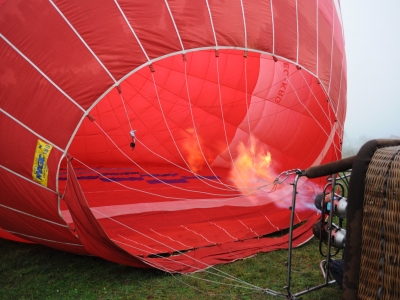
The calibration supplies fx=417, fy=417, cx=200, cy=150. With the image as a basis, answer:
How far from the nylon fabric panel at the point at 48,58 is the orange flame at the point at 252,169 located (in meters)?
2.45

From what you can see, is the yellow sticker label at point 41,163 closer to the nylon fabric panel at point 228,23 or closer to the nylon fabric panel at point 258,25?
the nylon fabric panel at point 228,23

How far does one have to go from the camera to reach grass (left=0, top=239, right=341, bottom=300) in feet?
7.49

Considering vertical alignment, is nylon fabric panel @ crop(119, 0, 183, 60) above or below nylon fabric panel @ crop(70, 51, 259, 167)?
above

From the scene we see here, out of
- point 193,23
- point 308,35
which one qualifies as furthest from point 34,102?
point 308,35

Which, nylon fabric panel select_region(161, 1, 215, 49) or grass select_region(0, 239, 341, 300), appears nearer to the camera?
grass select_region(0, 239, 341, 300)

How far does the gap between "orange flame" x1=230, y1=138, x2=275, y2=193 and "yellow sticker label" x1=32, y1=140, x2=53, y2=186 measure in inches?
97.1

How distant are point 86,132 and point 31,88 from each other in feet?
10.4

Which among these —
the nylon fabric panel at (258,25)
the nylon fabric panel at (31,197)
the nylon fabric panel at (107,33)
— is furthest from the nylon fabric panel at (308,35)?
the nylon fabric panel at (31,197)

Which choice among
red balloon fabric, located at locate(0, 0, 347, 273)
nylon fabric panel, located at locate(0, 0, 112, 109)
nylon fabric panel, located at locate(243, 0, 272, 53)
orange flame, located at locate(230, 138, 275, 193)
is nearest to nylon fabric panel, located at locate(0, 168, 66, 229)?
red balloon fabric, located at locate(0, 0, 347, 273)

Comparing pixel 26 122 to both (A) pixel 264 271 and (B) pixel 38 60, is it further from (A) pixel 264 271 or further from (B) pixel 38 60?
(A) pixel 264 271

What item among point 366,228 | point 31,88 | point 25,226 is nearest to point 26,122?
point 31,88

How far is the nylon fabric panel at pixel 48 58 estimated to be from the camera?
7.30ft

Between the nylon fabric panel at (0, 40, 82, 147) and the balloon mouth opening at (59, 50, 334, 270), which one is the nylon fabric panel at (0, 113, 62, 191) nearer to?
the nylon fabric panel at (0, 40, 82, 147)

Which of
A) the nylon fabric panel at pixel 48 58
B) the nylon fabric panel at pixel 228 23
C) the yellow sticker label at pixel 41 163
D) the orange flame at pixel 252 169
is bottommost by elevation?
the orange flame at pixel 252 169
